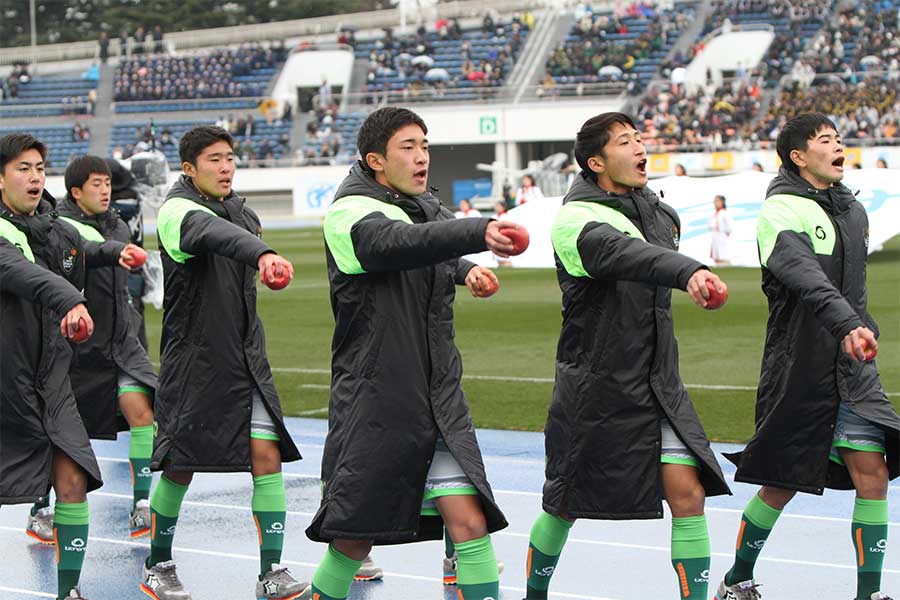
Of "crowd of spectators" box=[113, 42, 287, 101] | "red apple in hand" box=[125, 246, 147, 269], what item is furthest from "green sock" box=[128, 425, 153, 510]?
"crowd of spectators" box=[113, 42, 287, 101]

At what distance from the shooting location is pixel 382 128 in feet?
16.2

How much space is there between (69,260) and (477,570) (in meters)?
2.56

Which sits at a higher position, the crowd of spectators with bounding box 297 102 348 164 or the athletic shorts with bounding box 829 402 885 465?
the crowd of spectators with bounding box 297 102 348 164

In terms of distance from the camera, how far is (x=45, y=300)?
5.57 metres

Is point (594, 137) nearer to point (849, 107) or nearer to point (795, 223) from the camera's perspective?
point (795, 223)

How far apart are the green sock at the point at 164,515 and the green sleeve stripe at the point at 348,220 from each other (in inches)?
81.8

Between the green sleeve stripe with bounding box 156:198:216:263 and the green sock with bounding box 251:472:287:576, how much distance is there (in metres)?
1.07

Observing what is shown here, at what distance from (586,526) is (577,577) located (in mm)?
1129

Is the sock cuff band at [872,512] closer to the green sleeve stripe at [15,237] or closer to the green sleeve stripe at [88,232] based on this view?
the green sleeve stripe at [15,237]

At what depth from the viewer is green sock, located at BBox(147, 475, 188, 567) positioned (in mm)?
6457

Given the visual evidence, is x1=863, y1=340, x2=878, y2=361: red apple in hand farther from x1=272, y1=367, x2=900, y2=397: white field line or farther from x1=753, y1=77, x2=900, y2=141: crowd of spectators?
x1=753, y1=77, x2=900, y2=141: crowd of spectators

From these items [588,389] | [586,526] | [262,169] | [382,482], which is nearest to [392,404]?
[382,482]

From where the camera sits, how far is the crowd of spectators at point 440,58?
53531 millimetres

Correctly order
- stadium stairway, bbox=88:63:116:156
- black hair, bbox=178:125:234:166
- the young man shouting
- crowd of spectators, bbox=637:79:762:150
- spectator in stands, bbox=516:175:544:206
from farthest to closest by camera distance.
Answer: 1. stadium stairway, bbox=88:63:116:156
2. crowd of spectators, bbox=637:79:762:150
3. spectator in stands, bbox=516:175:544:206
4. the young man shouting
5. black hair, bbox=178:125:234:166
